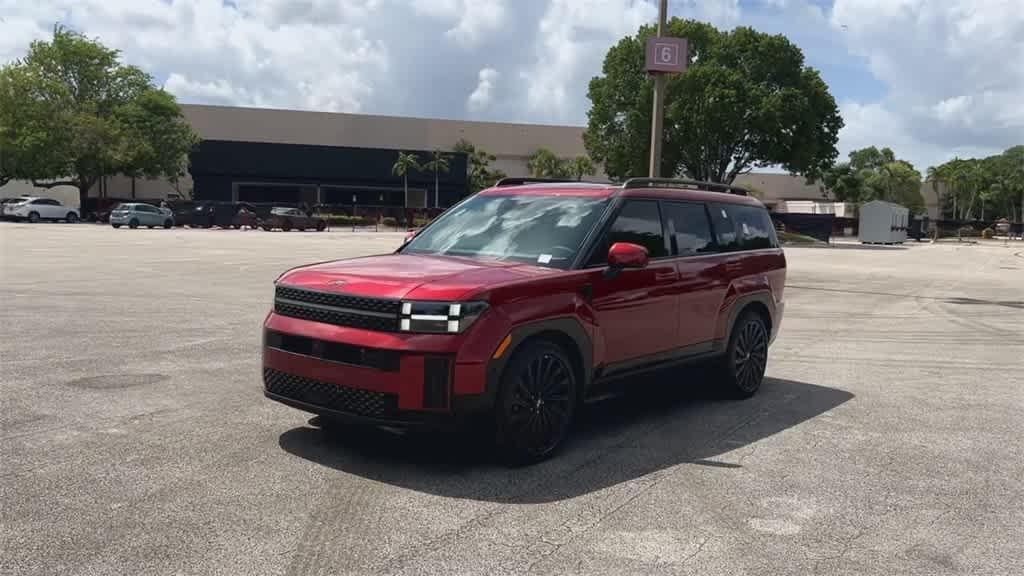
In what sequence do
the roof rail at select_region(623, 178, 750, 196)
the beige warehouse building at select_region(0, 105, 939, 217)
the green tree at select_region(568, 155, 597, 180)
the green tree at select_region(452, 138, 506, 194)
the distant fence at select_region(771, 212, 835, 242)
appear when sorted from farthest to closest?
the green tree at select_region(568, 155, 597, 180), the green tree at select_region(452, 138, 506, 194), the beige warehouse building at select_region(0, 105, 939, 217), the distant fence at select_region(771, 212, 835, 242), the roof rail at select_region(623, 178, 750, 196)

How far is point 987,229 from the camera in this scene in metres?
82.8

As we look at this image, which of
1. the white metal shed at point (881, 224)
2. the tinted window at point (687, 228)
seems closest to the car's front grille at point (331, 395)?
the tinted window at point (687, 228)

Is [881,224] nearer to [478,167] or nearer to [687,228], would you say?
[478,167]

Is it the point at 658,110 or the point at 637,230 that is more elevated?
the point at 658,110

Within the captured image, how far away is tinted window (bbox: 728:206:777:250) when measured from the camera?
783 cm

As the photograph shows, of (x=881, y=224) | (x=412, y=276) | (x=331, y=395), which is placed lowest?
(x=331, y=395)

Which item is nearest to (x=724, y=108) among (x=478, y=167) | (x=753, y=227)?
(x=753, y=227)

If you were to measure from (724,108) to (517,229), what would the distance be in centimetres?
4752

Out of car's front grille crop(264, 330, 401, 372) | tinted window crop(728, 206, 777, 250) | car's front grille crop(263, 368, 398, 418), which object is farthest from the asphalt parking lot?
tinted window crop(728, 206, 777, 250)

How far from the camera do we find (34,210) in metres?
56.2

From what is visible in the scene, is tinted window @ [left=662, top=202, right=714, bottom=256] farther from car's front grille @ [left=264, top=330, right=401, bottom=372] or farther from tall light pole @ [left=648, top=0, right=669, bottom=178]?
tall light pole @ [left=648, top=0, right=669, bottom=178]

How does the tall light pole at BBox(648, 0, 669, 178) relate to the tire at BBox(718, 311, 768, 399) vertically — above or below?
above

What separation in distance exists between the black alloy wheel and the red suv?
28mm

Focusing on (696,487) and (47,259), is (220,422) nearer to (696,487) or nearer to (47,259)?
(696,487)
